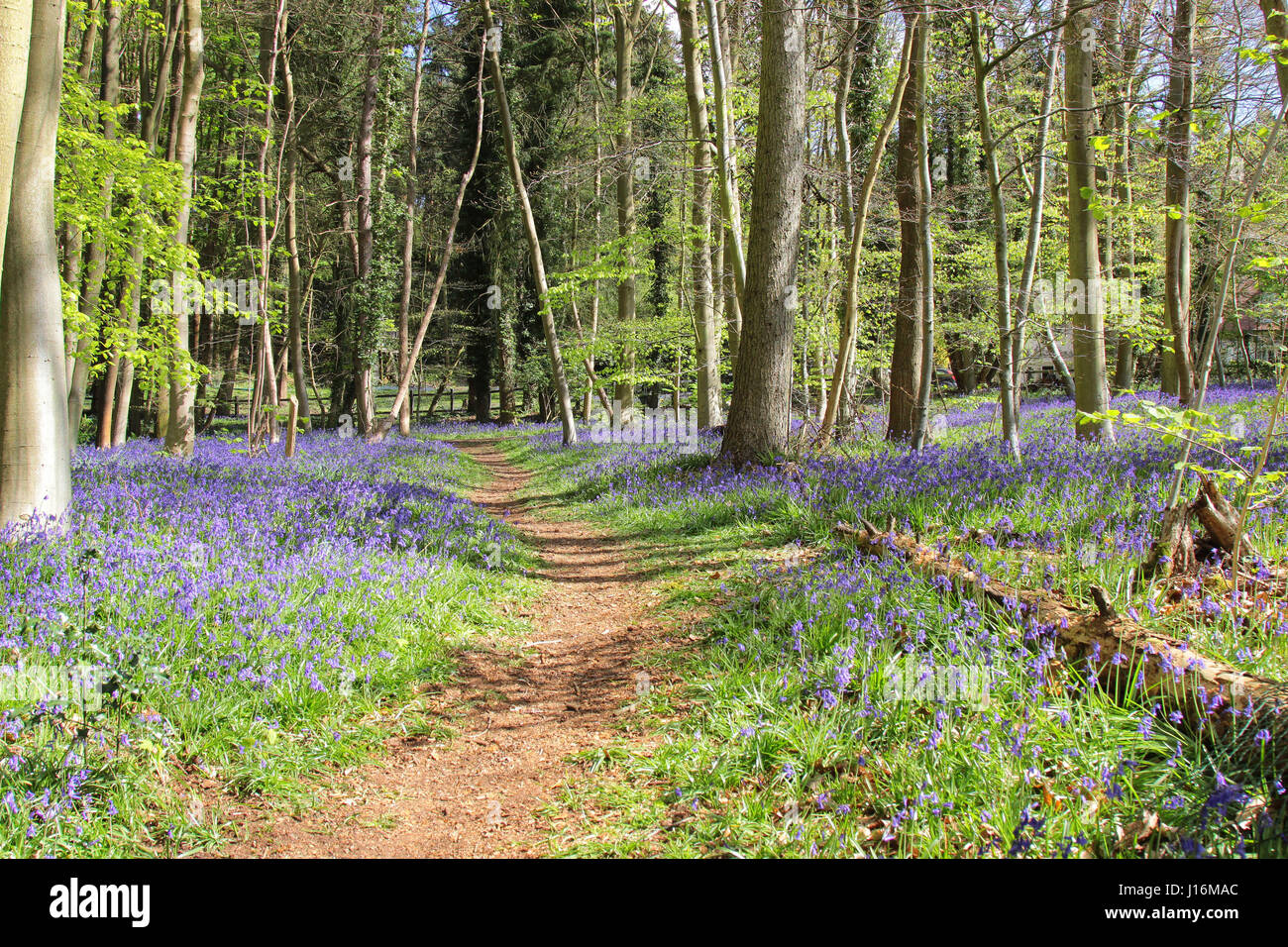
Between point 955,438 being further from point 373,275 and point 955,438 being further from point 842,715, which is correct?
point 373,275

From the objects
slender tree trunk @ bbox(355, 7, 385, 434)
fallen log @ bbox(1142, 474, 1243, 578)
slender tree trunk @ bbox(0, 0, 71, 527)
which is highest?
slender tree trunk @ bbox(355, 7, 385, 434)

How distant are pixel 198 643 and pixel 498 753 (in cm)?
163

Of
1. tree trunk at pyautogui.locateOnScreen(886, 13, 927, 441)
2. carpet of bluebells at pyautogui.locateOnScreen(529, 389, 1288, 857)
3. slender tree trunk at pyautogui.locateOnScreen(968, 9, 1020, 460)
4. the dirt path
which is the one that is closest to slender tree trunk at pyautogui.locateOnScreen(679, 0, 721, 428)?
tree trunk at pyautogui.locateOnScreen(886, 13, 927, 441)

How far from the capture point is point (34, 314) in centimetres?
545

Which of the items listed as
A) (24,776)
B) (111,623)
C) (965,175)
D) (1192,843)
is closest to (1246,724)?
(1192,843)

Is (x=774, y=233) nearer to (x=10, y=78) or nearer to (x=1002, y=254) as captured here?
(x=1002, y=254)

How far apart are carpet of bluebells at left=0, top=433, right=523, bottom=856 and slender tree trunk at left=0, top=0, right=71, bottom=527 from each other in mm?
409

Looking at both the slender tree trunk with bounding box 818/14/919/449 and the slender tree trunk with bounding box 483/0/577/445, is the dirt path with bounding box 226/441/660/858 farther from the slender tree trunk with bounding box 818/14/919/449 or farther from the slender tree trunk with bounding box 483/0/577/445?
the slender tree trunk with bounding box 483/0/577/445

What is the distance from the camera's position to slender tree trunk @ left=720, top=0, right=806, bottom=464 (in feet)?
29.6

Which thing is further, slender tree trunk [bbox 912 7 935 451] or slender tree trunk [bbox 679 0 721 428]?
slender tree trunk [bbox 679 0 721 428]

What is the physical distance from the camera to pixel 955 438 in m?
12.7

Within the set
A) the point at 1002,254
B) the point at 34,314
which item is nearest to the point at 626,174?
the point at 1002,254
